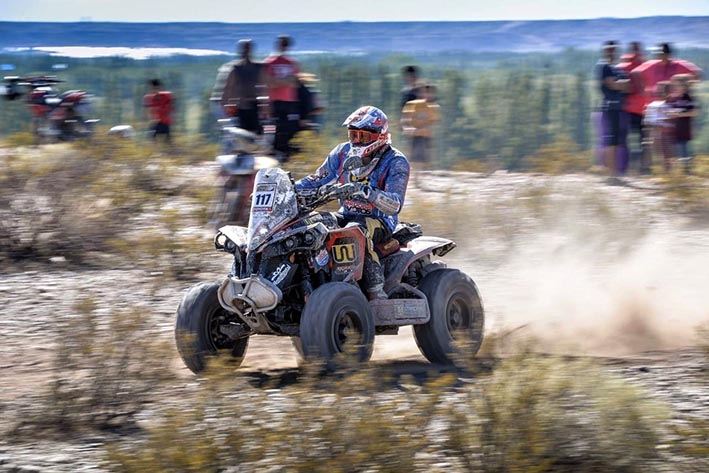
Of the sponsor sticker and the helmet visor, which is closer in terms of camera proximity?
the sponsor sticker

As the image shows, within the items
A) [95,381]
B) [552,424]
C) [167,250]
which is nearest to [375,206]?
[95,381]

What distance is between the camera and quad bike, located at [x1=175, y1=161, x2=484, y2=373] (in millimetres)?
8430

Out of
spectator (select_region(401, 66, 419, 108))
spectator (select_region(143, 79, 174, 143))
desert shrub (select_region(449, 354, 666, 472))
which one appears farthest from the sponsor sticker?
spectator (select_region(143, 79, 174, 143))

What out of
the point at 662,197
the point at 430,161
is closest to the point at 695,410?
the point at 662,197

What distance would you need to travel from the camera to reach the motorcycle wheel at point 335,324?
27.2 ft

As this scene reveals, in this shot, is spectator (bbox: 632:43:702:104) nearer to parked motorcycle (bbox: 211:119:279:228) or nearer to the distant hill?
parked motorcycle (bbox: 211:119:279:228)

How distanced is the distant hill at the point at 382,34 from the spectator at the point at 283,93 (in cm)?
1438

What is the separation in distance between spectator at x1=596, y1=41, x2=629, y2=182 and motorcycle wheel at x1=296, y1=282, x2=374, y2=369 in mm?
9775

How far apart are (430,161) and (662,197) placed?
13.4ft

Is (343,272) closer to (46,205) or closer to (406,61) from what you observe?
(46,205)

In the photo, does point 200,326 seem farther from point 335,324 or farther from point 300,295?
point 335,324

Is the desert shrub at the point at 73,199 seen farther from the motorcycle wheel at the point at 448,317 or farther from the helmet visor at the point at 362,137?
the motorcycle wheel at the point at 448,317

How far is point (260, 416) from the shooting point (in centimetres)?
604

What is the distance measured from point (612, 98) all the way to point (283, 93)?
4858mm
